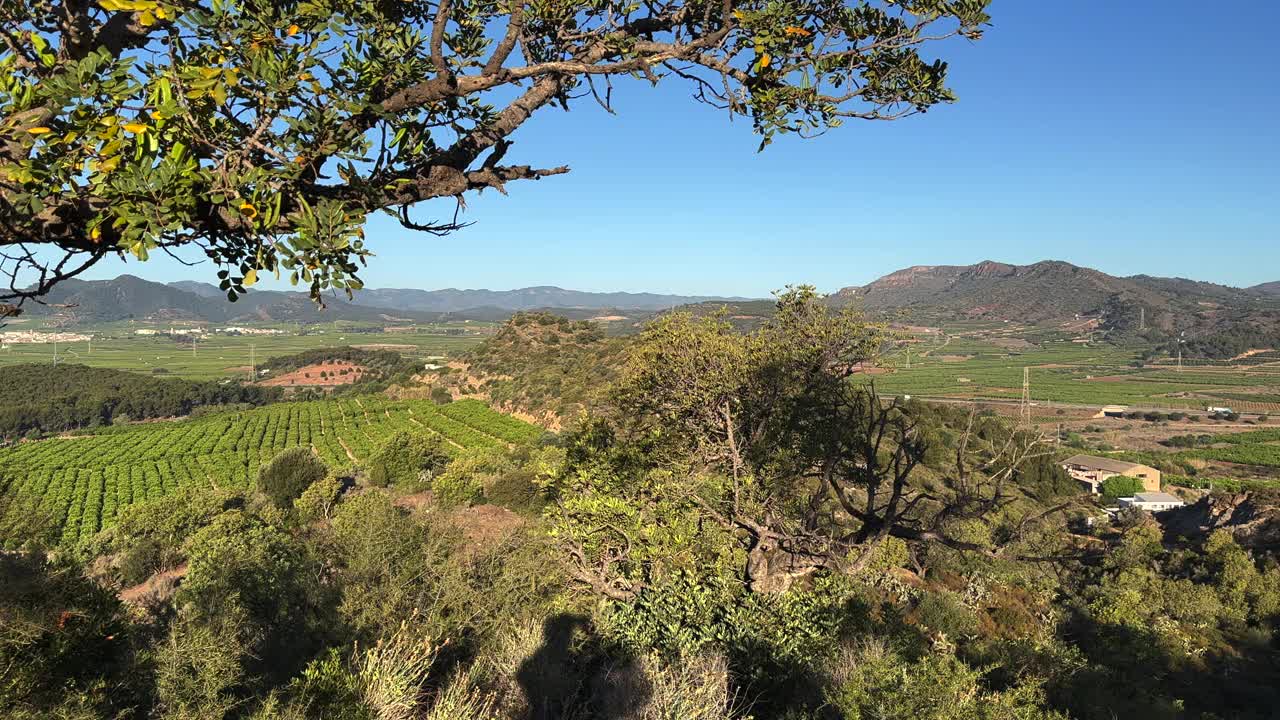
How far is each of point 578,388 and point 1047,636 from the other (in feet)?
162

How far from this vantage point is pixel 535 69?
2895mm

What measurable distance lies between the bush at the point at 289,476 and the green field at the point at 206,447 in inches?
364

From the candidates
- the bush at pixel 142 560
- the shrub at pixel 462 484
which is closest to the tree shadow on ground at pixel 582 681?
the shrub at pixel 462 484

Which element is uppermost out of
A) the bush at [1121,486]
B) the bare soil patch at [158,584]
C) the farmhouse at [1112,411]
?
the bare soil patch at [158,584]

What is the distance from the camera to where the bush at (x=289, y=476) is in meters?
35.3

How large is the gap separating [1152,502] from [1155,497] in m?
2.73

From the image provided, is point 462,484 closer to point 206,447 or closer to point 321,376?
point 206,447

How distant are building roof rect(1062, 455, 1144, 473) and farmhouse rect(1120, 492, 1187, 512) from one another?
271 inches

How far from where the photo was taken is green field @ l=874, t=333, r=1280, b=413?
106 meters

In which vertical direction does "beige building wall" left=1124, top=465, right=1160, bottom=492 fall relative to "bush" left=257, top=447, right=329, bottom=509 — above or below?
below

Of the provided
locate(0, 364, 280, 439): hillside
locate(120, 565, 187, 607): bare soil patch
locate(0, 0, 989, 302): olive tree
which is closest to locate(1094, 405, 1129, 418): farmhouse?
locate(120, 565, 187, 607): bare soil patch

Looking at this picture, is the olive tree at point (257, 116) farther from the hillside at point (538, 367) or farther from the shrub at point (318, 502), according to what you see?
the hillside at point (538, 367)

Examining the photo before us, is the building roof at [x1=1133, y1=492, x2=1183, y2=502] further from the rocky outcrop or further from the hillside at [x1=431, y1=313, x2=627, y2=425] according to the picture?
the hillside at [x1=431, y1=313, x2=627, y2=425]

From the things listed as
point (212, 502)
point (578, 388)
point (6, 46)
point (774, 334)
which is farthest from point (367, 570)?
point (578, 388)
